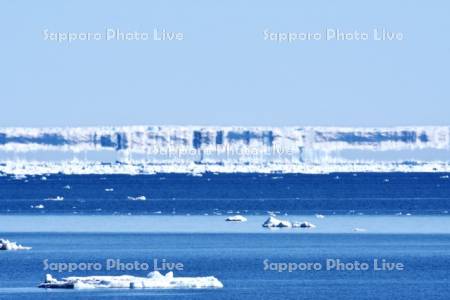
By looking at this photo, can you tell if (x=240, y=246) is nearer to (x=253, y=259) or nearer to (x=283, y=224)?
(x=253, y=259)

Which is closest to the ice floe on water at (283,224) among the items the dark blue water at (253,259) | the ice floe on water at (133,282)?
the dark blue water at (253,259)

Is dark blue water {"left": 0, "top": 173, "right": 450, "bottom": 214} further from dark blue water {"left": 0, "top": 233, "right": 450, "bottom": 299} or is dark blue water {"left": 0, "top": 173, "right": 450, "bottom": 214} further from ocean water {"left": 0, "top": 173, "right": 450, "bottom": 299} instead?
dark blue water {"left": 0, "top": 233, "right": 450, "bottom": 299}

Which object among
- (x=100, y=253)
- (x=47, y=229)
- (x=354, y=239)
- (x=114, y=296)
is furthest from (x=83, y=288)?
(x=47, y=229)

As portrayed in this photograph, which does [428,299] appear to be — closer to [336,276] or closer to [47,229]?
[336,276]

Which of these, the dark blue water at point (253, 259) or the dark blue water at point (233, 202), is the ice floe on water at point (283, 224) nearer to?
the dark blue water at point (253, 259)

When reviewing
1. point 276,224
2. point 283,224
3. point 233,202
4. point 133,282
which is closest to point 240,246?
point 283,224
